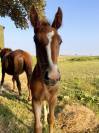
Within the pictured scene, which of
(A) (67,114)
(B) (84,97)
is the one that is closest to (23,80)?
(B) (84,97)

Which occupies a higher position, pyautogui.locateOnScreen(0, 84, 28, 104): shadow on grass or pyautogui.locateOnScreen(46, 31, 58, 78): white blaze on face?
pyautogui.locateOnScreen(46, 31, 58, 78): white blaze on face

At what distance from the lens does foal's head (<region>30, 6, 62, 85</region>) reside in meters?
7.43

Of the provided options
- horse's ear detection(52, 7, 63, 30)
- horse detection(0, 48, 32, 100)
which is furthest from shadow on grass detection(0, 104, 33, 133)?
horse detection(0, 48, 32, 100)

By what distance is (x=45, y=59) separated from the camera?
25.1ft

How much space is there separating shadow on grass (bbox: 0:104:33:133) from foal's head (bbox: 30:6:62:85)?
103 inches

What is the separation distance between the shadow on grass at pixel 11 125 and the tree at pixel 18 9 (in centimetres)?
1419

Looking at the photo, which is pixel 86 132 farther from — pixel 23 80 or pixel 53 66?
pixel 23 80

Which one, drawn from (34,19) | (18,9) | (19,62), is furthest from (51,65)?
(18,9)

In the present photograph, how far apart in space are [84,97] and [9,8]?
41.7 feet

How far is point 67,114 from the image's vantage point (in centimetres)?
1160

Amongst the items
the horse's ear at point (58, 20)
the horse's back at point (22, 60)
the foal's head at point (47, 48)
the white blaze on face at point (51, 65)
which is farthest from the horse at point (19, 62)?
the white blaze on face at point (51, 65)

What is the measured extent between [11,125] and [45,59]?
3.13 metres

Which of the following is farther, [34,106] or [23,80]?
[23,80]

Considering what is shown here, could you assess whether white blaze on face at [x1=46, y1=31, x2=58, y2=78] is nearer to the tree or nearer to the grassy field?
the grassy field
